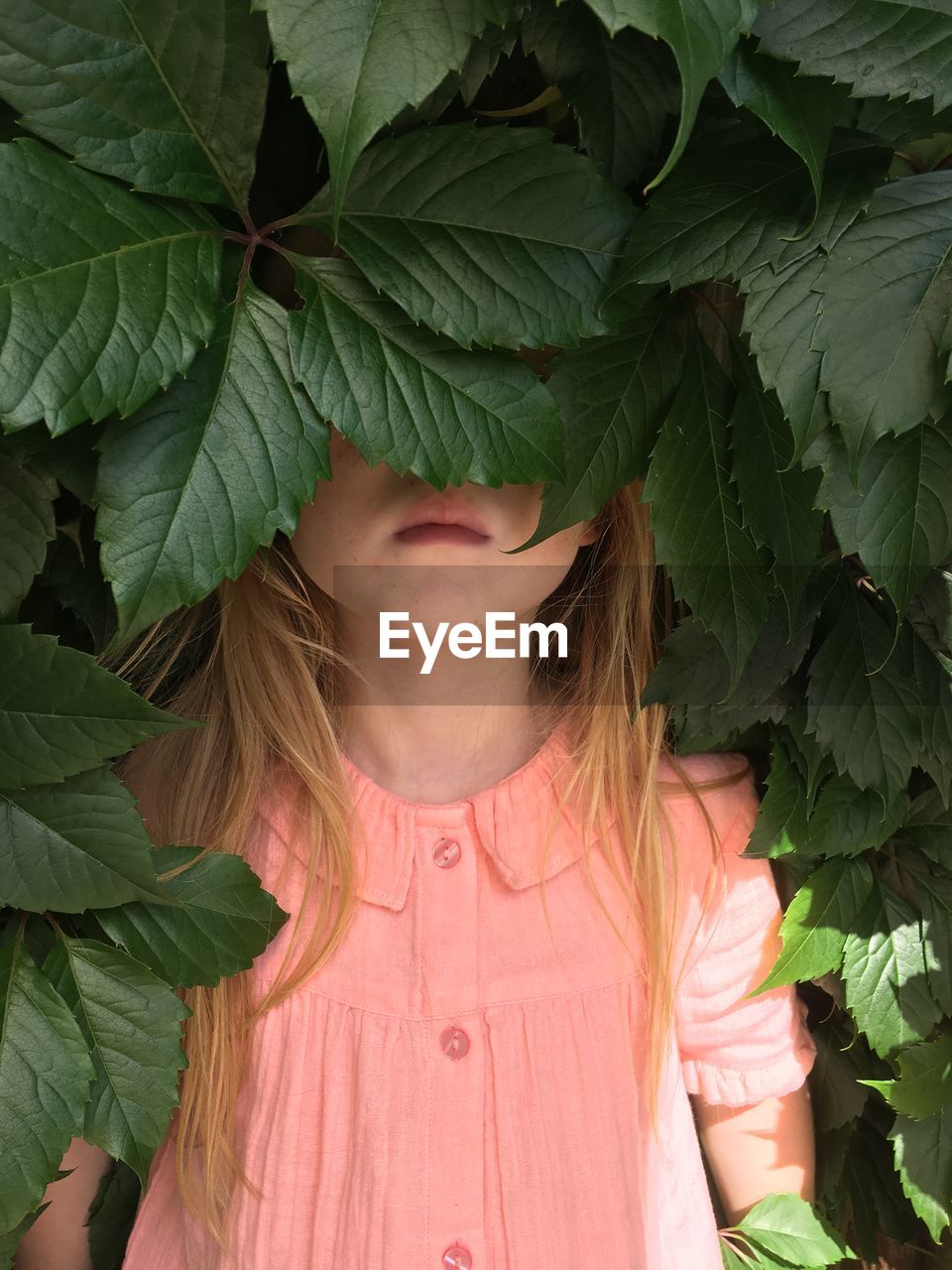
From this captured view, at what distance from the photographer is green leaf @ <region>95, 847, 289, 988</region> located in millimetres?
671

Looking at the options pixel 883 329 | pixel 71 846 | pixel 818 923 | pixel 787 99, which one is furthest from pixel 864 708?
pixel 71 846

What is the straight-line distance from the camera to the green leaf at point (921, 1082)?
30.0 inches

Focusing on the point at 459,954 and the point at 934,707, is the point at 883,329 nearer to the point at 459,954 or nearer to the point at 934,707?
the point at 934,707

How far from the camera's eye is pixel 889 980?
2.61 ft

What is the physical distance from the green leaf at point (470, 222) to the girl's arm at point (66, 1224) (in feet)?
2.39

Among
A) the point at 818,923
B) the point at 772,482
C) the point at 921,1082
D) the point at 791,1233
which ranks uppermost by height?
the point at 772,482

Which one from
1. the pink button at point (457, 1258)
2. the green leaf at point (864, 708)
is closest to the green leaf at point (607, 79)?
the green leaf at point (864, 708)

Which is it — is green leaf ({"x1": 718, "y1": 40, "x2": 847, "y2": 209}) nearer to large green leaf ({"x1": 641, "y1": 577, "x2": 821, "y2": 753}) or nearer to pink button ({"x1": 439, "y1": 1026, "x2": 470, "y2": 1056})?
large green leaf ({"x1": 641, "y1": 577, "x2": 821, "y2": 753})

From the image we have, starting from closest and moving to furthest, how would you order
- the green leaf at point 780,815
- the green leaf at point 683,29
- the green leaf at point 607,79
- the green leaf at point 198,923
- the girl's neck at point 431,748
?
the green leaf at point 683,29, the green leaf at point 607,79, the green leaf at point 198,923, the green leaf at point 780,815, the girl's neck at point 431,748

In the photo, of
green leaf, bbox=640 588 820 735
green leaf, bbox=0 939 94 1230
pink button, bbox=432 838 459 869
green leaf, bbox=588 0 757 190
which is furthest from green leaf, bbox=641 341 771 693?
green leaf, bbox=0 939 94 1230

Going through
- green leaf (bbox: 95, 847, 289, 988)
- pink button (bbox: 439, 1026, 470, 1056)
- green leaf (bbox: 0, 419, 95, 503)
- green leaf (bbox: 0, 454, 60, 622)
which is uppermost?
green leaf (bbox: 0, 419, 95, 503)

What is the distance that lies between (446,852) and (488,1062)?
0.49 feet

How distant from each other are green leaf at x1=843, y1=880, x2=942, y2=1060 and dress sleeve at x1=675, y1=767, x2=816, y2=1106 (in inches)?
2.9

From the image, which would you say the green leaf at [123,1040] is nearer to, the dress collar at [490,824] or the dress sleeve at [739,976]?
the dress collar at [490,824]
